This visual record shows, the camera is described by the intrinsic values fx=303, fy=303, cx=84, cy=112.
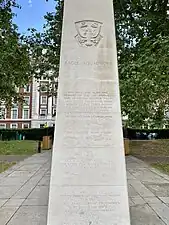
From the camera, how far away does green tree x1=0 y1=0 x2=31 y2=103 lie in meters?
15.4

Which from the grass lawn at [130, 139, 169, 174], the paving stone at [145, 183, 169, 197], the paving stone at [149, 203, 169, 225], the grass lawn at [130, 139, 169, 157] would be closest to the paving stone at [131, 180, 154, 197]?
the paving stone at [145, 183, 169, 197]

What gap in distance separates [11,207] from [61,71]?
8.82ft

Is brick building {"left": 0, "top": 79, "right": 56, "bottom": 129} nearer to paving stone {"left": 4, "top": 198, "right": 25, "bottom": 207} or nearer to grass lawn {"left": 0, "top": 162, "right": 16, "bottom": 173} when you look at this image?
grass lawn {"left": 0, "top": 162, "right": 16, "bottom": 173}

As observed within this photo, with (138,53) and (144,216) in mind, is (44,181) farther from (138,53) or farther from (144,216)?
(138,53)

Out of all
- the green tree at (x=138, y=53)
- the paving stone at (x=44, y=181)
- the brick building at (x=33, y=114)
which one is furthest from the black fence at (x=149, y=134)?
the brick building at (x=33, y=114)

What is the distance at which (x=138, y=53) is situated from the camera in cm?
1315

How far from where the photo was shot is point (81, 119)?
4266 millimetres

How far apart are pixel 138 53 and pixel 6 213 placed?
9.85 meters

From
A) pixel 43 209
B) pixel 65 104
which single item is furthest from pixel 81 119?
pixel 43 209

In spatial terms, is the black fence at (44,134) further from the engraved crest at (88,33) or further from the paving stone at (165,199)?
the engraved crest at (88,33)

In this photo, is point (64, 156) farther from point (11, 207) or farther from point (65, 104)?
point (11, 207)

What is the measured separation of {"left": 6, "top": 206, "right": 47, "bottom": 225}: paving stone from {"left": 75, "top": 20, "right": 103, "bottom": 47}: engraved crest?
2.71 metres

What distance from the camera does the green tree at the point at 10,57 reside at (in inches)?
607

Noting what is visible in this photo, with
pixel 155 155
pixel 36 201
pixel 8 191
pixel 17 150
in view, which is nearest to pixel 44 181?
pixel 8 191
